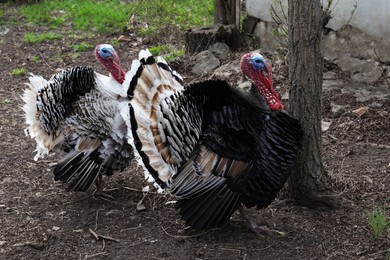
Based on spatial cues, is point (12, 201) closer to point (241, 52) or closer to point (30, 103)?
point (30, 103)

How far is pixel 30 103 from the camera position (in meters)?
4.88

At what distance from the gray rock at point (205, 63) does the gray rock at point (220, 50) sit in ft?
0.37

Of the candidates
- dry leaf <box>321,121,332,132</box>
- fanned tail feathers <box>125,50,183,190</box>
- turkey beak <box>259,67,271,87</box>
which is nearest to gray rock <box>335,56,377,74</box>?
dry leaf <box>321,121,332,132</box>

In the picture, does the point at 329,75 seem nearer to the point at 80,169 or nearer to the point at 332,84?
the point at 332,84

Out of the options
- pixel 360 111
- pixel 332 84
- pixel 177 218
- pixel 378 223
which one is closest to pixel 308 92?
pixel 378 223

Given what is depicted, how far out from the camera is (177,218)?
439cm

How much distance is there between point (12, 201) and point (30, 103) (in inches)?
30.6

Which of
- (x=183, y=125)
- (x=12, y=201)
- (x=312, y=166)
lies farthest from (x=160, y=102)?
(x=12, y=201)

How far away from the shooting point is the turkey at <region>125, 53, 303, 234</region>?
3836mm

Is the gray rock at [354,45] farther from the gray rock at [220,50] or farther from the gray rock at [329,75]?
the gray rock at [220,50]

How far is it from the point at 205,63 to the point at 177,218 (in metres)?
3.25

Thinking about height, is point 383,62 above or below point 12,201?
above

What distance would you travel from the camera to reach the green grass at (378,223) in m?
3.80

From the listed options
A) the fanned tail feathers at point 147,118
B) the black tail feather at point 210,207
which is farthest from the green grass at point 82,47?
the black tail feather at point 210,207
